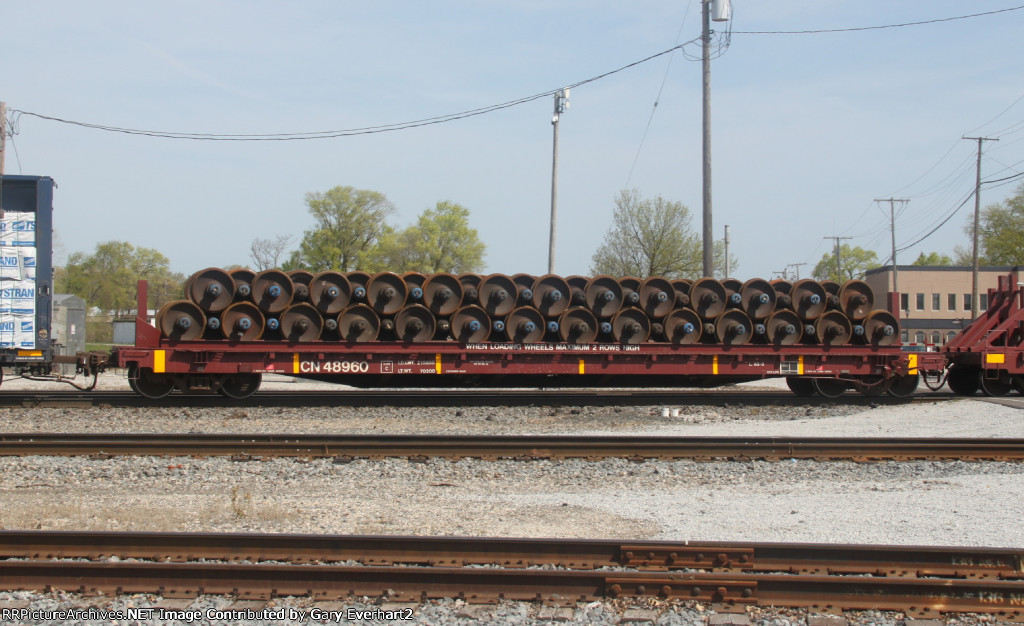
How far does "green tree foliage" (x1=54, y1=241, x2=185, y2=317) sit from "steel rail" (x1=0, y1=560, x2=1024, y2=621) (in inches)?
3011

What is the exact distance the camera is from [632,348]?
50.8ft

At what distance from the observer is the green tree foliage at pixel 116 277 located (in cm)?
8038

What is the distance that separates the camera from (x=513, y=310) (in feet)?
50.5

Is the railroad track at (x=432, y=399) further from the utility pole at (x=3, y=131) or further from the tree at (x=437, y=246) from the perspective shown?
the tree at (x=437, y=246)

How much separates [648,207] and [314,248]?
31638 mm

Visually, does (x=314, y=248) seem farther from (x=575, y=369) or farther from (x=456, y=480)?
(x=456, y=480)

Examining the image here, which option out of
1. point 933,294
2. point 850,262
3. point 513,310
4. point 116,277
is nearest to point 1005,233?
point 933,294

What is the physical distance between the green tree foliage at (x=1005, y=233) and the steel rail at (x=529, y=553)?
6835cm

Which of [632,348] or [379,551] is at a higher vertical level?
[632,348]

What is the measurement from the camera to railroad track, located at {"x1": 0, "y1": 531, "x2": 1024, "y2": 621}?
201 inches

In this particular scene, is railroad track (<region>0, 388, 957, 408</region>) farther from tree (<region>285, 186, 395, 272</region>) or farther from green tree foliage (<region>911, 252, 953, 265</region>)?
green tree foliage (<region>911, 252, 953, 265</region>)

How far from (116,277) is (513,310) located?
8610 centimetres

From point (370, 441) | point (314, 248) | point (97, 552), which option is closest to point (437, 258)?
point (314, 248)

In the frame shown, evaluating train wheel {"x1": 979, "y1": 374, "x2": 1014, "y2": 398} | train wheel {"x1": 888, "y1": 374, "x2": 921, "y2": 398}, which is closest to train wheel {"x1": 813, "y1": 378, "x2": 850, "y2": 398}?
train wheel {"x1": 888, "y1": 374, "x2": 921, "y2": 398}
